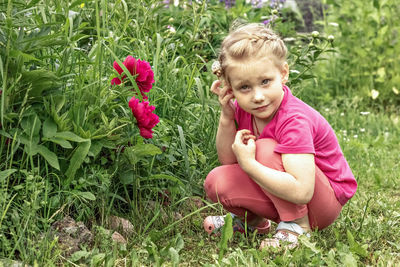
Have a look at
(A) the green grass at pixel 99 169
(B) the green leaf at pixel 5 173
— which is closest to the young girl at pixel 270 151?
(A) the green grass at pixel 99 169

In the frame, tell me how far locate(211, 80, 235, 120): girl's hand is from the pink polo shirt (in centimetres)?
5

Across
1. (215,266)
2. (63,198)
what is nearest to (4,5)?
(63,198)

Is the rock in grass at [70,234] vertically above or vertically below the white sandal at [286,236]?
above

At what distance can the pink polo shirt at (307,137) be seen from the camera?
2.11m

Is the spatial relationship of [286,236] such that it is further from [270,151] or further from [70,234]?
[70,234]

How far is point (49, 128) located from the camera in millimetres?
2090

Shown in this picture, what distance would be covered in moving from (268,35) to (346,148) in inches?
76.3

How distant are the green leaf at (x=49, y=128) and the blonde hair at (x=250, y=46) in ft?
2.06

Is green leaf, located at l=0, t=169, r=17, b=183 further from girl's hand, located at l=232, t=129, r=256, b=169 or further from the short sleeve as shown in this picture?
the short sleeve

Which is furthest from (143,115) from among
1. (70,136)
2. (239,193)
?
(239,193)

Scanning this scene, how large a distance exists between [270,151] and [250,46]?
1.26ft

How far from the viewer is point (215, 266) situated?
6.60ft

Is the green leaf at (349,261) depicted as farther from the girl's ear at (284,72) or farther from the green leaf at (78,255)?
the green leaf at (78,255)

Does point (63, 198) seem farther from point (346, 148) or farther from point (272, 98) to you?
point (346, 148)
